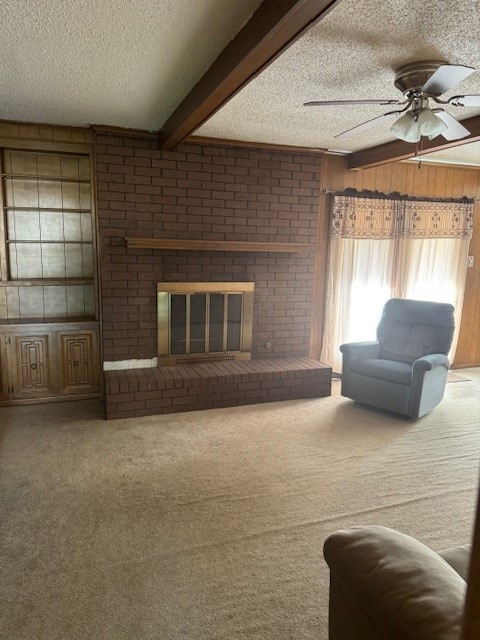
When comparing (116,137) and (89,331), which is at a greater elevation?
(116,137)

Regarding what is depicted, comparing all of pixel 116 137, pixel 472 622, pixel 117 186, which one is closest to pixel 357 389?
pixel 117 186

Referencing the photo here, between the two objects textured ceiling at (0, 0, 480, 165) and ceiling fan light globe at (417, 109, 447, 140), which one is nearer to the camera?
textured ceiling at (0, 0, 480, 165)

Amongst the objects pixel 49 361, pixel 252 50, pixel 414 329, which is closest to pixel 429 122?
pixel 252 50

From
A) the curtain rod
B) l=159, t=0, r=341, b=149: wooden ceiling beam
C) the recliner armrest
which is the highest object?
l=159, t=0, r=341, b=149: wooden ceiling beam

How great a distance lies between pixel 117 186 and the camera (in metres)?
3.82

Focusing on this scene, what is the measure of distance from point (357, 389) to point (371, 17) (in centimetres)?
294

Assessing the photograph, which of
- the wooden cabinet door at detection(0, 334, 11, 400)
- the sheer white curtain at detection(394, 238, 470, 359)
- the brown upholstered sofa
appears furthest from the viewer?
the sheer white curtain at detection(394, 238, 470, 359)

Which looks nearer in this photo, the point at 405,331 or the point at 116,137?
the point at 116,137

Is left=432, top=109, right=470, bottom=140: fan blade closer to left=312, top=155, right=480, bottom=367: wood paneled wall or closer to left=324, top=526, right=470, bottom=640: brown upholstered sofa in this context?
left=312, top=155, right=480, bottom=367: wood paneled wall

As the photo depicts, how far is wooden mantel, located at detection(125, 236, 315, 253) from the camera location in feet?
12.5

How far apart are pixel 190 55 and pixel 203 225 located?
191 cm

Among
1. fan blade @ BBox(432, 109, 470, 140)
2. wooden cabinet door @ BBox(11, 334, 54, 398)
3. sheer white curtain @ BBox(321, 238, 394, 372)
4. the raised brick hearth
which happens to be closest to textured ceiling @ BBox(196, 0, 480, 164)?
fan blade @ BBox(432, 109, 470, 140)

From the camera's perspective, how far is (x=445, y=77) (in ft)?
6.56

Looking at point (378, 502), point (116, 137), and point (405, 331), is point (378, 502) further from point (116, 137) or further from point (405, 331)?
point (116, 137)
